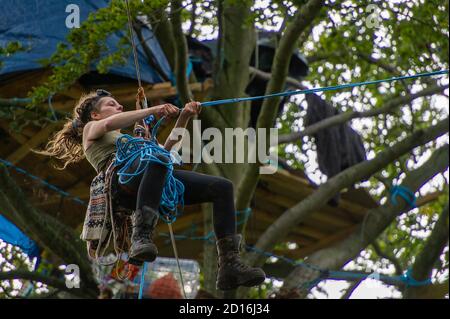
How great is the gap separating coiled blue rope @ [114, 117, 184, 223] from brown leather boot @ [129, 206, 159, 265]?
0.22 metres

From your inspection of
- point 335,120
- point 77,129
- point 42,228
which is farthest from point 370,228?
point 77,129

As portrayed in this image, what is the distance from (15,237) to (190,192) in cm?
370

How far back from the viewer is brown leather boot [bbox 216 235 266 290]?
6.16 meters

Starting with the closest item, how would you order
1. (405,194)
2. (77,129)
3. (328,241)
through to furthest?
(77,129)
(405,194)
(328,241)

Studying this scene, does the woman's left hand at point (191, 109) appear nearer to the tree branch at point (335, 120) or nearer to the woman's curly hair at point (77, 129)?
the woman's curly hair at point (77, 129)

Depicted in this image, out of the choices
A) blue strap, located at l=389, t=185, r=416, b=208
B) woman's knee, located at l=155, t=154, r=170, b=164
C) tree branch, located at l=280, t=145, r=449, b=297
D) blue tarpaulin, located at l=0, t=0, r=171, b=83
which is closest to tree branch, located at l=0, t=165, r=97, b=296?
blue tarpaulin, located at l=0, t=0, r=171, b=83

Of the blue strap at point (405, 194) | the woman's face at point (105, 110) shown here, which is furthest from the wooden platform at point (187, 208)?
the woman's face at point (105, 110)

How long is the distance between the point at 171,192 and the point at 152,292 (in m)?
4.25

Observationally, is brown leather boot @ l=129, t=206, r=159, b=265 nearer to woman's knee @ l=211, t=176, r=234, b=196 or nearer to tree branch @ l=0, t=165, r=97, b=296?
woman's knee @ l=211, t=176, r=234, b=196

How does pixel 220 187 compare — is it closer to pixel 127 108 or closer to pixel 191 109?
pixel 191 109

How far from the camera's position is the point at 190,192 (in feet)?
20.8

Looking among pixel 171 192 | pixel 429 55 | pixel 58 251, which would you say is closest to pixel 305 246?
pixel 429 55
